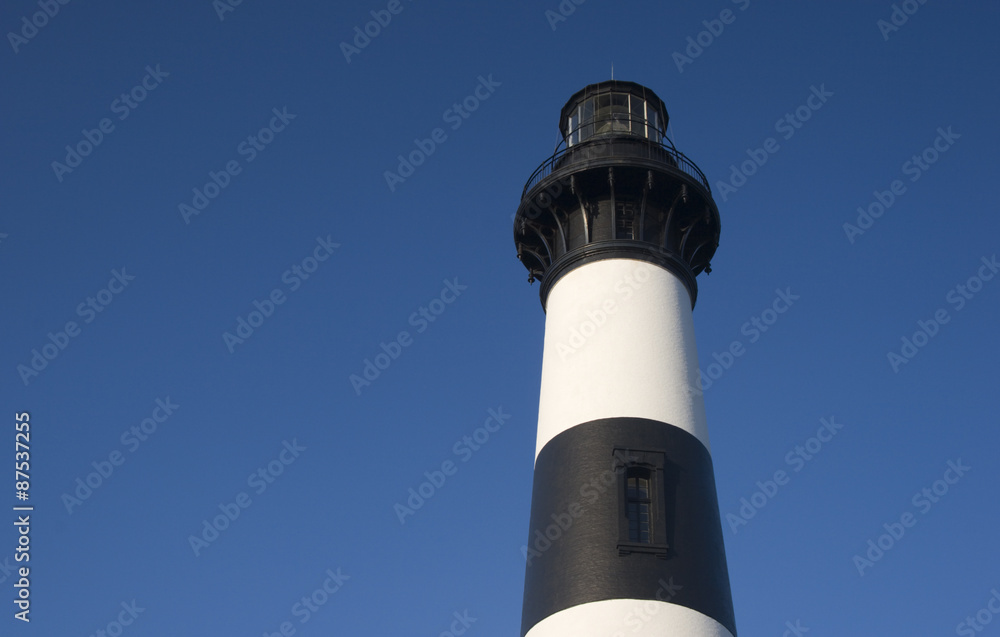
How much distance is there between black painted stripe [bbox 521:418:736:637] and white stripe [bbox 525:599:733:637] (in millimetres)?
153

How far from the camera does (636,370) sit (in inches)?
907

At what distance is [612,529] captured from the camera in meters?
20.7

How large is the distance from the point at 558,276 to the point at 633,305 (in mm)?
2339

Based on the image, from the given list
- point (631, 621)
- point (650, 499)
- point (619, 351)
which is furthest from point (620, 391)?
point (631, 621)

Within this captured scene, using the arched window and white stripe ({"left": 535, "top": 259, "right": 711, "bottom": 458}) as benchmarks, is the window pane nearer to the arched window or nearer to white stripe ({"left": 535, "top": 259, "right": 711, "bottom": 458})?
white stripe ({"left": 535, "top": 259, "right": 711, "bottom": 458})

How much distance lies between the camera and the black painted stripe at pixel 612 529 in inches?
794

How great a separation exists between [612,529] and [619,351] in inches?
173

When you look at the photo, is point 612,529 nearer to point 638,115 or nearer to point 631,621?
point 631,621

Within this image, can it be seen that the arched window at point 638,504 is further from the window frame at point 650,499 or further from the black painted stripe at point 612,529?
the black painted stripe at point 612,529

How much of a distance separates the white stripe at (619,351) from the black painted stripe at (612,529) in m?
0.47

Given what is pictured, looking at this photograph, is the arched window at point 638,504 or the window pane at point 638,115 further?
the window pane at point 638,115

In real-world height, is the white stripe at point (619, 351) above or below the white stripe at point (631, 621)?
above

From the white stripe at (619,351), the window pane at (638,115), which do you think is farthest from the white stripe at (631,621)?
the window pane at (638,115)

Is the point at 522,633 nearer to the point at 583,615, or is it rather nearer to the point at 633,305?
the point at 583,615
